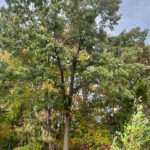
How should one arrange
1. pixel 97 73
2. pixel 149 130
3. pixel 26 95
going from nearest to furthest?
pixel 149 130, pixel 97 73, pixel 26 95

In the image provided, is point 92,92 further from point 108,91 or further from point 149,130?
point 149,130

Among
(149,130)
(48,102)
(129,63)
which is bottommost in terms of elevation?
(149,130)

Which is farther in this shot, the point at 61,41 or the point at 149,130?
the point at 61,41

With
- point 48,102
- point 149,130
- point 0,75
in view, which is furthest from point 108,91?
point 149,130

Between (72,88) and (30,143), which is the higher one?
(72,88)

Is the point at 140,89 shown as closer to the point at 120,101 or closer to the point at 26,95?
the point at 120,101

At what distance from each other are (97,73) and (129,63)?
347cm

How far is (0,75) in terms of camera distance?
99.1 ft

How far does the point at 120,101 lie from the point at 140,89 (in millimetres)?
2059

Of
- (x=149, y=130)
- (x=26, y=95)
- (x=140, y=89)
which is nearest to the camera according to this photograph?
(x=149, y=130)

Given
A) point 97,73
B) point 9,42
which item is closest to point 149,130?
point 97,73

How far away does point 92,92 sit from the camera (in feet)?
105

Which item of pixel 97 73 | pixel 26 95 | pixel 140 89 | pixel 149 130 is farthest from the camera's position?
pixel 140 89

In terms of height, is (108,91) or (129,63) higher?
(129,63)
